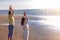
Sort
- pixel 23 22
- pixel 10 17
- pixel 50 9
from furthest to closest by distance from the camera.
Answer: pixel 50 9, pixel 10 17, pixel 23 22

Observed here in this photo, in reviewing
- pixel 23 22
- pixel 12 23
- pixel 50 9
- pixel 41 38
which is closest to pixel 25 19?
pixel 23 22

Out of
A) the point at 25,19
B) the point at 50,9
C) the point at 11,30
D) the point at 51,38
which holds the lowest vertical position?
the point at 50,9

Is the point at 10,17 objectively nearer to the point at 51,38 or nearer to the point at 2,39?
the point at 2,39

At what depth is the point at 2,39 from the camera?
45.4 ft

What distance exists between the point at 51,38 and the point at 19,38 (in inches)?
78.4

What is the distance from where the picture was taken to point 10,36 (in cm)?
1261

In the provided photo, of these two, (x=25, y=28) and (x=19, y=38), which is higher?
(x=25, y=28)

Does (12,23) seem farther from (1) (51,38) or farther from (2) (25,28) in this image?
(1) (51,38)

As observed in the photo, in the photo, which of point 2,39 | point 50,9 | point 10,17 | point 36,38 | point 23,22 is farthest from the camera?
point 50,9

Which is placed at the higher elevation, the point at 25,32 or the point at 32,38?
the point at 25,32

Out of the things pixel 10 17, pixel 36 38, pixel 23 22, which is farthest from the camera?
pixel 36 38

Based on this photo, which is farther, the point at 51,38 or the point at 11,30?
the point at 51,38

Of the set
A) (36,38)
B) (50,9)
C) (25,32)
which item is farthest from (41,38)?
(50,9)

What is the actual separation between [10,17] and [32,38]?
281cm
